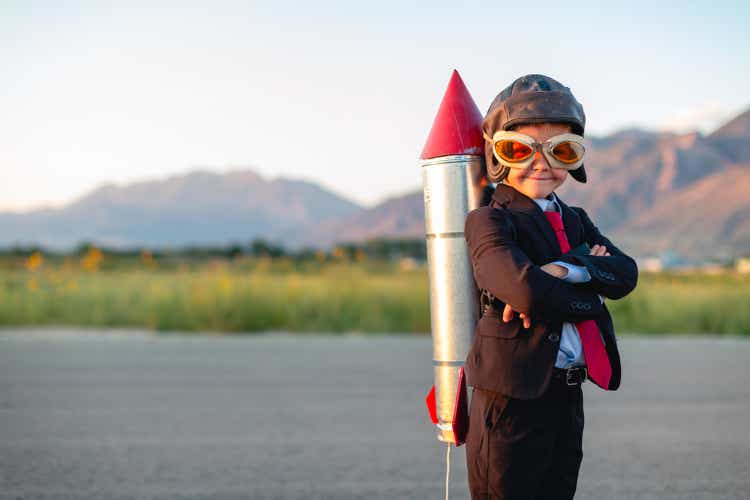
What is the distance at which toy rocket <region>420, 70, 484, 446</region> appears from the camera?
292cm

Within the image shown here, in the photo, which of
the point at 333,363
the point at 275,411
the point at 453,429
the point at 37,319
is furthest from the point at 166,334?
the point at 453,429

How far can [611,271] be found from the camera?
2.71 meters

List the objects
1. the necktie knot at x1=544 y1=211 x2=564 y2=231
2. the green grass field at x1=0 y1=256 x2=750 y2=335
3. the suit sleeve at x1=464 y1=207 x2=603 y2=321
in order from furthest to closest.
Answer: the green grass field at x1=0 y1=256 x2=750 y2=335
the necktie knot at x1=544 y1=211 x2=564 y2=231
the suit sleeve at x1=464 y1=207 x2=603 y2=321

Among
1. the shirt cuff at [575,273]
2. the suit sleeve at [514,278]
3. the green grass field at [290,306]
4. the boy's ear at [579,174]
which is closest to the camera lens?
the suit sleeve at [514,278]

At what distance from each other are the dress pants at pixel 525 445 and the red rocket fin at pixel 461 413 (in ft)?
0.51

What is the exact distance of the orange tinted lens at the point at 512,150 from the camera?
106 inches

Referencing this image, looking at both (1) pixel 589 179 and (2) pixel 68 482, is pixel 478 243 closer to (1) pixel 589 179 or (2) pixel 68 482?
(1) pixel 589 179

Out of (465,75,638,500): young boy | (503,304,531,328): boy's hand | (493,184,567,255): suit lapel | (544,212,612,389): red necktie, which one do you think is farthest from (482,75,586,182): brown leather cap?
(503,304,531,328): boy's hand

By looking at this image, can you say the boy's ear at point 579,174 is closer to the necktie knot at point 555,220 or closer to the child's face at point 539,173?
the child's face at point 539,173

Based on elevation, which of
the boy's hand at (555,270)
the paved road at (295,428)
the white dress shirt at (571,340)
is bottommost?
the paved road at (295,428)

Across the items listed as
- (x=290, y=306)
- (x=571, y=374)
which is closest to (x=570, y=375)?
(x=571, y=374)

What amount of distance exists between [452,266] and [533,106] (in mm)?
599

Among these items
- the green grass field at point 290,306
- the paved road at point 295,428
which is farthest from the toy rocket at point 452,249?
the green grass field at point 290,306

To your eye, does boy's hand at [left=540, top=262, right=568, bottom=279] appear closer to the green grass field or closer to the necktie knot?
the necktie knot
